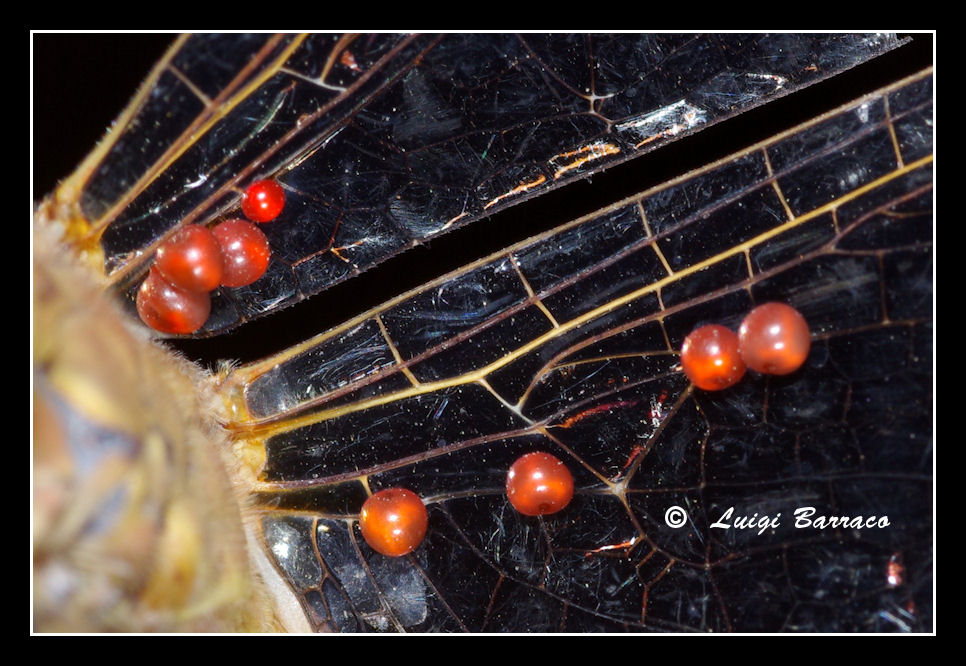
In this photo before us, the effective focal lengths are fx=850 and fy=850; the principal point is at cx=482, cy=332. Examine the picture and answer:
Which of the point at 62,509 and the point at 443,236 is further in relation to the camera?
the point at 443,236

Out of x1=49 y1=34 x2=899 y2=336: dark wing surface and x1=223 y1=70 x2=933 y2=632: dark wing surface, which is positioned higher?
x1=49 y1=34 x2=899 y2=336: dark wing surface

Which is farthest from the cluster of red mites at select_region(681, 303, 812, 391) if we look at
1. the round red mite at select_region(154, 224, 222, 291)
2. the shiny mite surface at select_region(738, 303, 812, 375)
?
the round red mite at select_region(154, 224, 222, 291)

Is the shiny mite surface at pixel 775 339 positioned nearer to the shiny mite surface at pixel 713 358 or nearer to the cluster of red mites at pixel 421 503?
the shiny mite surface at pixel 713 358

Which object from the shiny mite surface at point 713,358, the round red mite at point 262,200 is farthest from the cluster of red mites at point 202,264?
the shiny mite surface at point 713,358

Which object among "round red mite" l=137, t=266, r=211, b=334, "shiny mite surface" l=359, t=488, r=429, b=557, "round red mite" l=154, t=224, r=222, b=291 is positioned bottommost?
"shiny mite surface" l=359, t=488, r=429, b=557

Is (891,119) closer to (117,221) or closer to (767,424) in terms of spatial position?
(767,424)

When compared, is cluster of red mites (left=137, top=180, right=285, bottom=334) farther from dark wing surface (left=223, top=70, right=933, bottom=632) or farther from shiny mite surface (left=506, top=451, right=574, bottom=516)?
shiny mite surface (left=506, top=451, right=574, bottom=516)

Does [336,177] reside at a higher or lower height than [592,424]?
higher

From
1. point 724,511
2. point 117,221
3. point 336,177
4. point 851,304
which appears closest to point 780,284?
point 851,304

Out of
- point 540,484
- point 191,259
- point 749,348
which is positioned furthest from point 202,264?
point 749,348
